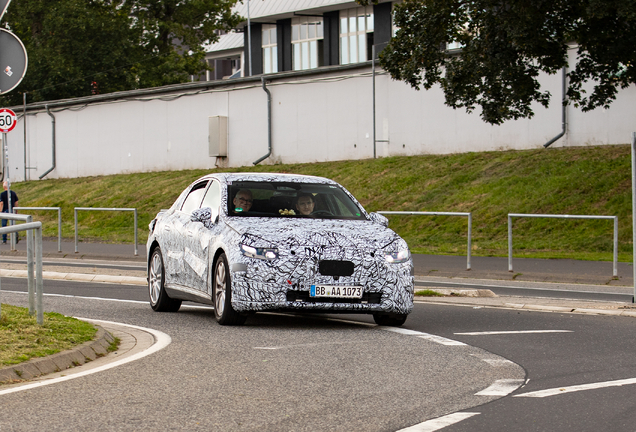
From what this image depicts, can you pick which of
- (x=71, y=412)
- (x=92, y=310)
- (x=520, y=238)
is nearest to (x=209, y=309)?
(x=92, y=310)

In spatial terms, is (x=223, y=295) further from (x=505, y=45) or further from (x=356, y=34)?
(x=356, y=34)

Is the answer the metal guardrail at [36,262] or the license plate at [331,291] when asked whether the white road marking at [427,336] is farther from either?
the metal guardrail at [36,262]

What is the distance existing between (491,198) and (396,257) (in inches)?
708

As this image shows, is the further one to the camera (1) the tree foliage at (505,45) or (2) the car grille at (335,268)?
(1) the tree foliage at (505,45)

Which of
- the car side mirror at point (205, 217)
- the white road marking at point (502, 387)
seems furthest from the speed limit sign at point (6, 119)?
the white road marking at point (502, 387)

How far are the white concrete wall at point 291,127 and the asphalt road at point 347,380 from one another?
21.0 meters

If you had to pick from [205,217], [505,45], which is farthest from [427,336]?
[505,45]

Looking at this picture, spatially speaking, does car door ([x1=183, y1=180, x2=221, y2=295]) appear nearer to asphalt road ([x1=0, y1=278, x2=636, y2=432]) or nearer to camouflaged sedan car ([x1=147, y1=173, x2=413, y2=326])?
camouflaged sedan car ([x1=147, y1=173, x2=413, y2=326])

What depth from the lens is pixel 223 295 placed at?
1035cm

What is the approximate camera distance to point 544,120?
3150 centimetres

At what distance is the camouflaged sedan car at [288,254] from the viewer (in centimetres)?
989

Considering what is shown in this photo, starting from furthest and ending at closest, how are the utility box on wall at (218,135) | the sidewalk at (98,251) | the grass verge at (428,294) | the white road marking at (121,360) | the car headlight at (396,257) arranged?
the utility box on wall at (218,135)
the sidewalk at (98,251)
the grass verge at (428,294)
the car headlight at (396,257)
the white road marking at (121,360)

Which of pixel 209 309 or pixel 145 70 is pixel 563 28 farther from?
pixel 145 70

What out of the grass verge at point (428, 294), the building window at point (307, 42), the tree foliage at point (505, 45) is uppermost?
the building window at point (307, 42)
